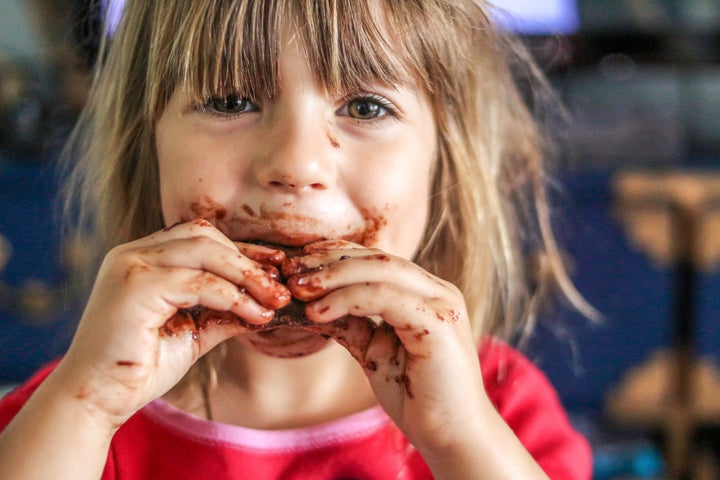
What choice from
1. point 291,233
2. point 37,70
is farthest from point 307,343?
point 37,70

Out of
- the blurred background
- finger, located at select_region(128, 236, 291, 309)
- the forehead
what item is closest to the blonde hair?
the forehead

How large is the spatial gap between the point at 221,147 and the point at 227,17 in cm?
11

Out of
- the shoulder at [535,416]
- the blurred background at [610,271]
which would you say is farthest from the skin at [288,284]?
the blurred background at [610,271]

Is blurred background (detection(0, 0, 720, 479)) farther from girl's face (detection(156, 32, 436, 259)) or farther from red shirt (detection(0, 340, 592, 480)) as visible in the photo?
A: girl's face (detection(156, 32, 436, 259))

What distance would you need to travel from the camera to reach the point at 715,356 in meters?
1.77

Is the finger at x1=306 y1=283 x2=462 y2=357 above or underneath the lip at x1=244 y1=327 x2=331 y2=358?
above

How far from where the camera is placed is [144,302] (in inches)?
23.7

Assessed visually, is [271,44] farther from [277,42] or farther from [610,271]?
[610,271]

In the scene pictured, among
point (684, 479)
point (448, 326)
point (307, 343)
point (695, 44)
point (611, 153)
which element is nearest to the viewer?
point (448, 326)

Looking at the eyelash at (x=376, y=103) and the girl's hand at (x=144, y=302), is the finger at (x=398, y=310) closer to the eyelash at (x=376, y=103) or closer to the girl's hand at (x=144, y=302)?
the girl's hand at (x=144, y=302)

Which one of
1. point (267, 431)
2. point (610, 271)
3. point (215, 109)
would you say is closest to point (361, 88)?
point (215, 109)

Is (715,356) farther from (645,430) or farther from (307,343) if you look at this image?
(307,343)

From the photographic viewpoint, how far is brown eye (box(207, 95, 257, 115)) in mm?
710

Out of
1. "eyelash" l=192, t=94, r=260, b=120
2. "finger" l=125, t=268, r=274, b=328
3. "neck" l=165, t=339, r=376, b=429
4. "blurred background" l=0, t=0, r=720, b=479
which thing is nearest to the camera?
"finger" l=125, t=268, r=274, b=328
